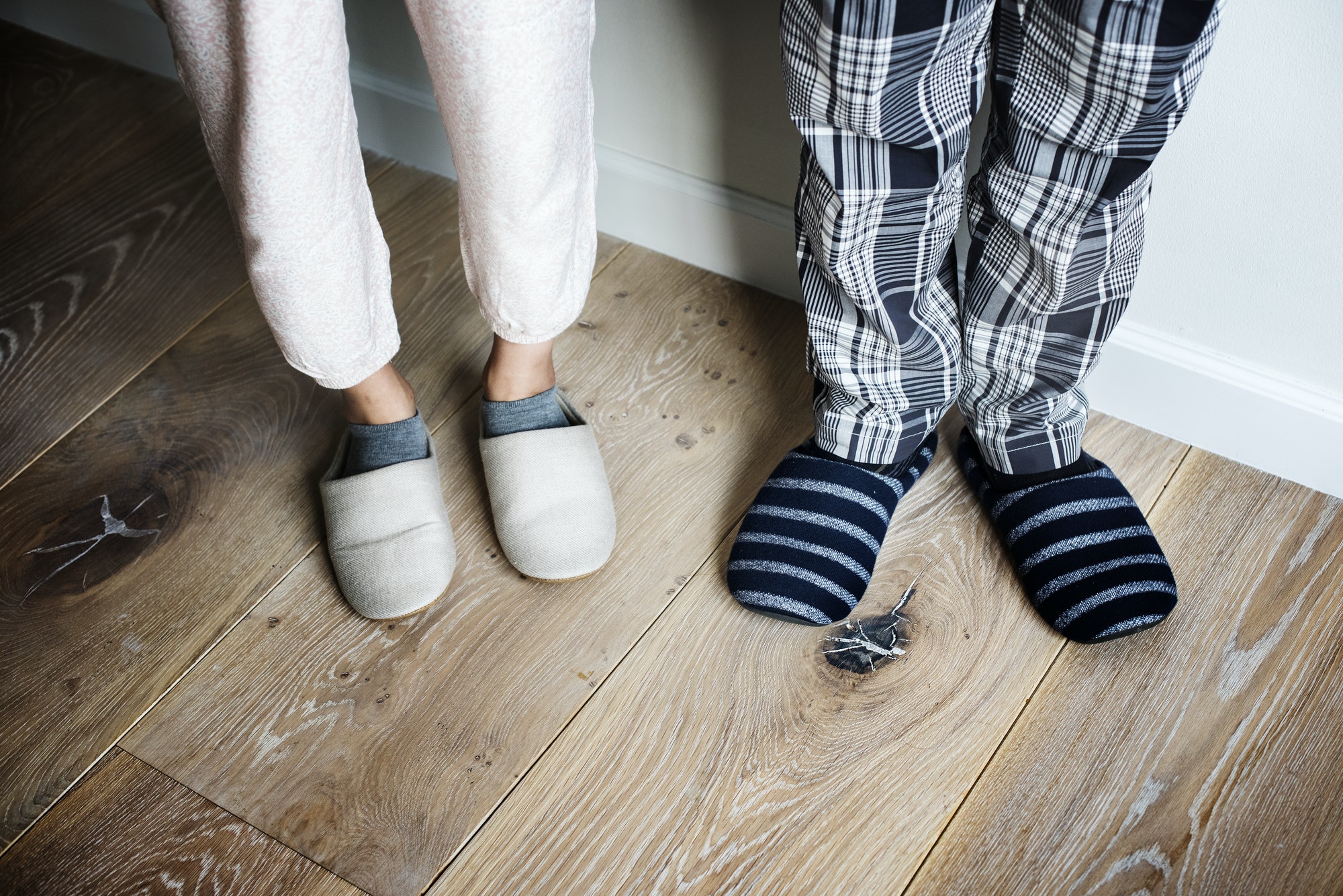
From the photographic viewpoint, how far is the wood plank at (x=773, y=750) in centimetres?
71

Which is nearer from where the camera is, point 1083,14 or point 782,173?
point 1083,14

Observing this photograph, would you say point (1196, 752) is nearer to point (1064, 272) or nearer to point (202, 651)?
point (1064, 272)

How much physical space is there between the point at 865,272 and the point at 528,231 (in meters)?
0.25

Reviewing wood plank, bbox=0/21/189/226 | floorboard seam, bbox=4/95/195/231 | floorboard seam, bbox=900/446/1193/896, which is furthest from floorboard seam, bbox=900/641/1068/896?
wood plank, bbox=0/21/189/226

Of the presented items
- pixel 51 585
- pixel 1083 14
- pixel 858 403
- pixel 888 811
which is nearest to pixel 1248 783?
pixel 888 811

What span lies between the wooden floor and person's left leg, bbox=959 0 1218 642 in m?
0.05

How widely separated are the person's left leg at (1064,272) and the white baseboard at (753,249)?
0.13 m

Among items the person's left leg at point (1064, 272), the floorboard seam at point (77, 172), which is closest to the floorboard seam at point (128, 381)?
the floorboard seam at point (77, 172)

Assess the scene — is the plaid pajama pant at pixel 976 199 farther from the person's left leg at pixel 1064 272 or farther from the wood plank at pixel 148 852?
the wood plank at pixel 148 852

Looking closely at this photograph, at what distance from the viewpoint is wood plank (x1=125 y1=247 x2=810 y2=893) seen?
29.6 inches

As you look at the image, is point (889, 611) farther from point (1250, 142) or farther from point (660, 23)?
point (660, 23)

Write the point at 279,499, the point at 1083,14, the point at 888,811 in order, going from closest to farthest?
1. the point at 1083,14
2. the point at 888,811
3. the point at 279,499

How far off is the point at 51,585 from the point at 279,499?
0.69 ft

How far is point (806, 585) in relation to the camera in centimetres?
82
